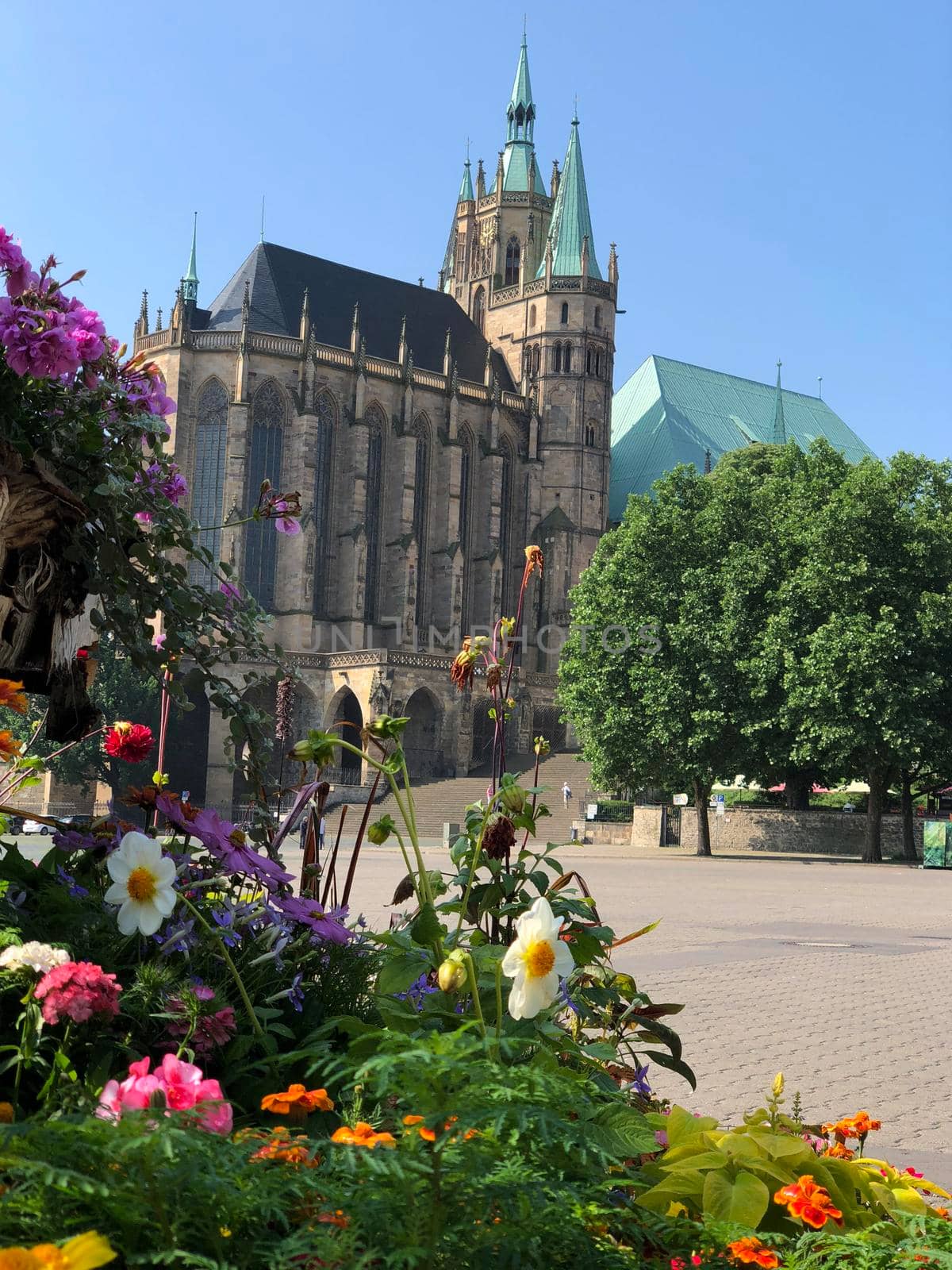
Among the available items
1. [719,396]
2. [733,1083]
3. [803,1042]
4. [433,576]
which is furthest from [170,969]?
[719,396]

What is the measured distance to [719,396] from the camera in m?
83.1

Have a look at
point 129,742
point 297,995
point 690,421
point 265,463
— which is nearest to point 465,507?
point 265,463

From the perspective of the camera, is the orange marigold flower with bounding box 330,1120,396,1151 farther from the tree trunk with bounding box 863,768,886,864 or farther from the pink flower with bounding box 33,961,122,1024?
the tree trunk with bounding box 863,768,886,864

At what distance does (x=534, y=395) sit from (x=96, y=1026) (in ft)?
221

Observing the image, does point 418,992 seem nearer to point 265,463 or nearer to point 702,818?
point 702,818

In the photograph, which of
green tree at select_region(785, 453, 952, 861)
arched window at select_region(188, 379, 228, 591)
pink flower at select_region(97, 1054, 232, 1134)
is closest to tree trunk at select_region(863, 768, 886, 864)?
green tree at select_region(785, 453, 952, 861)

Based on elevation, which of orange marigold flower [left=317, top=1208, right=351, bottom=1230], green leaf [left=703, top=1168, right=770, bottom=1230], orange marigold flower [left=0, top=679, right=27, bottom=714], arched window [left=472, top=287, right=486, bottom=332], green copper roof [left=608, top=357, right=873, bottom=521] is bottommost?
green leaf [left=703, top=1168, right=770, bottom=1230]

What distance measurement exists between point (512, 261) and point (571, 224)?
6.54 meters

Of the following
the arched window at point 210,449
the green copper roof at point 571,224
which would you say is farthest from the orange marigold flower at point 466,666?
the green copper roof at point 571,224

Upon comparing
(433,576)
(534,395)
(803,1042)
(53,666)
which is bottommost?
(803,1042)

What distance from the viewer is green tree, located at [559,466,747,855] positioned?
3812 centimetres

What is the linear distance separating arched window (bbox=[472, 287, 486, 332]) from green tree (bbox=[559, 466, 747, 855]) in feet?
113

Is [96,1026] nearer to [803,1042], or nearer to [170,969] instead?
[170,969]

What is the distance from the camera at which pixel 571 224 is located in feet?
230
